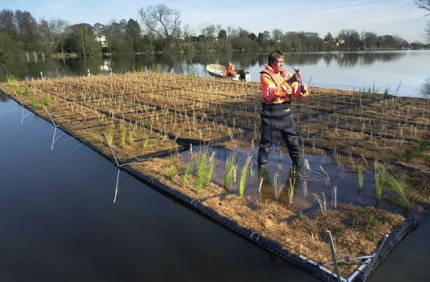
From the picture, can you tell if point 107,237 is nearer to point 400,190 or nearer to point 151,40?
point 400,190

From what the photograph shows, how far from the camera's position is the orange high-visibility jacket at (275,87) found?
169 inches

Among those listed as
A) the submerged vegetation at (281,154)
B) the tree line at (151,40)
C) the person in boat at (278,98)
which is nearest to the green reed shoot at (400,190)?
the submerged vegetation at (281,154)

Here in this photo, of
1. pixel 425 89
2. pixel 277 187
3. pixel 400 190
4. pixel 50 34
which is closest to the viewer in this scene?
pixel 400 190

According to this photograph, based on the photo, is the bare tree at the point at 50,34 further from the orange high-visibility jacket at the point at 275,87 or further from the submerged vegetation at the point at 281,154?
the orange high-visibility jacket at the point at 275,87

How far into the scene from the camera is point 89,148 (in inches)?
238

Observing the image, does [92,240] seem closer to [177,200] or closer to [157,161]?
[177,200]

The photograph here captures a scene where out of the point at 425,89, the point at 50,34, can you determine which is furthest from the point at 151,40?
Answer: the point at 425,89

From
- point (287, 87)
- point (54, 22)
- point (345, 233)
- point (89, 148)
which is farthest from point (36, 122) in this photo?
point (54, 22)

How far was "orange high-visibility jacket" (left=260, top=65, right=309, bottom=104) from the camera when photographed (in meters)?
4.30

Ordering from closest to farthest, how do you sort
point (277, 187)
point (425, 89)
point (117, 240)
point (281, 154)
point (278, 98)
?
point (117, 240)
point (277, 187)
point (278, 98)
point (281, 154)
point (425, 89)

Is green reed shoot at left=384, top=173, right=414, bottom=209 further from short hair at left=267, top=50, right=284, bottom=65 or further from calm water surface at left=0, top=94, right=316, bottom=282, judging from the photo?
short hair at left=267, top=50, right=284, bottom=65

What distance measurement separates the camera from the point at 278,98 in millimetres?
4414

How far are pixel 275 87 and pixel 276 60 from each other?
0.35 metres

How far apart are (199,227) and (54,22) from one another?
6583 cm
